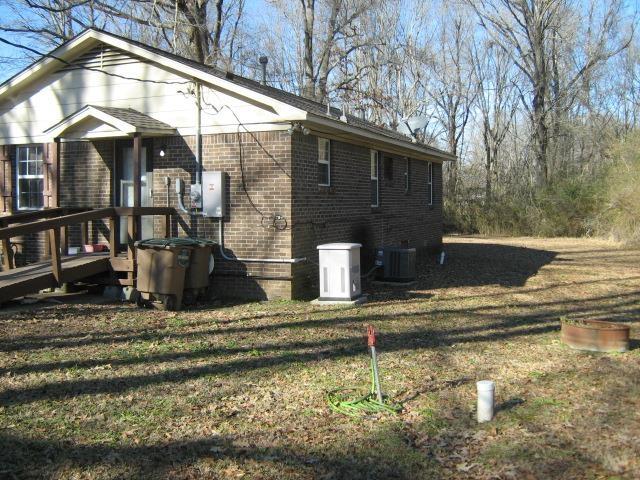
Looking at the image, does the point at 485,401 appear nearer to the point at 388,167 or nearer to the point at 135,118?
the point at 135,118

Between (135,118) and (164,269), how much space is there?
10.1 feet

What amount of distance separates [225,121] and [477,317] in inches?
215

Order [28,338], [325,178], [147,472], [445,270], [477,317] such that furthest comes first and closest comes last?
[445,270] → [325,178] → [477,317] → [28,338] → [147,472]

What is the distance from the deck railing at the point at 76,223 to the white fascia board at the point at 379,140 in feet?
10.4

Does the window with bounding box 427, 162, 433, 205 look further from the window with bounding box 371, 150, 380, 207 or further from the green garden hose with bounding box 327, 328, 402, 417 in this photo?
the green garden hose with bounding box 327, 328, 402, 417

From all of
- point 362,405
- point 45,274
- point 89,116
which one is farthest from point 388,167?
point 362,405

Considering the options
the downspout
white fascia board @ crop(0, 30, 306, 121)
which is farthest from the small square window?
white fascia board @ crop(0, 30, 306, 121)

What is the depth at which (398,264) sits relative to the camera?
43.1ft

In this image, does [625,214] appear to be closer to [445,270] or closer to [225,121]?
[445,270]

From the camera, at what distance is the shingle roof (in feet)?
35.2

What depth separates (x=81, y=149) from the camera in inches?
488

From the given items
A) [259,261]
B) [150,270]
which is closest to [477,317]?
[259,261]

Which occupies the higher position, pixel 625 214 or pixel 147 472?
pixel 625 214

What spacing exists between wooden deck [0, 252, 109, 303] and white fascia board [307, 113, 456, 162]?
440cm
